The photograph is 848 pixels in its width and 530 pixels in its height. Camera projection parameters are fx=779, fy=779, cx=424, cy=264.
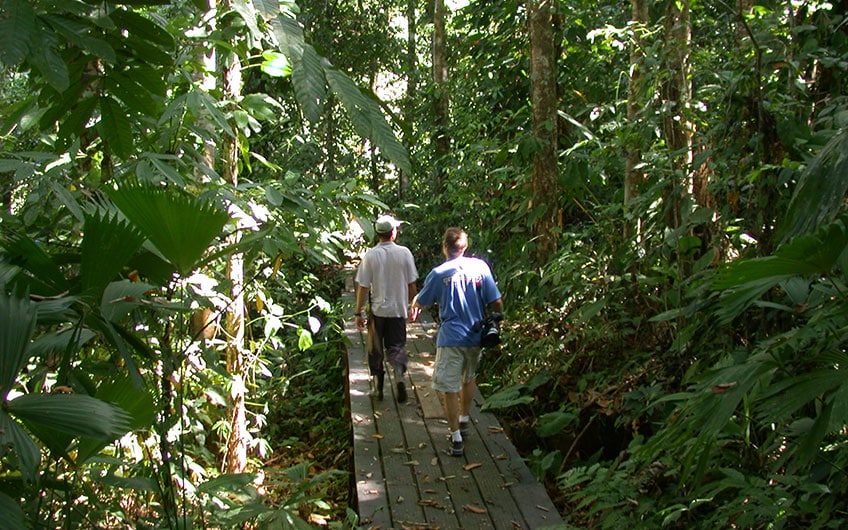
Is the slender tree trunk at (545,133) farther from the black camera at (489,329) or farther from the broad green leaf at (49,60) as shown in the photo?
the broad green leaf at (49,60)

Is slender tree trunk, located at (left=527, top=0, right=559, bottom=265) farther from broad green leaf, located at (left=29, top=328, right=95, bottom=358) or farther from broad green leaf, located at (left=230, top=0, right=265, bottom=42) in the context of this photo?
broad green leaf, located at (left=230, top=0, right=265, bottom=42)

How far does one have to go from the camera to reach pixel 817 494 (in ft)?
11.4

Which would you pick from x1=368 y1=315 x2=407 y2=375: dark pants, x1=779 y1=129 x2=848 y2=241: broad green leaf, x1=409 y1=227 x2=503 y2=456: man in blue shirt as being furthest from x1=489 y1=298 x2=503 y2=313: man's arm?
x1=779 y1=129 x2=848 y2=241: broad green leaf

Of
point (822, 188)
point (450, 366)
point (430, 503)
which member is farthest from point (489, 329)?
point (822, 188)

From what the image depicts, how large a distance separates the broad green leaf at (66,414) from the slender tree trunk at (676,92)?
4502 mm

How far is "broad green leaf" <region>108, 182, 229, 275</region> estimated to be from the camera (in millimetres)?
2121

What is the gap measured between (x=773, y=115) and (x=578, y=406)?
110 inches

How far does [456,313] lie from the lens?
19.0ft

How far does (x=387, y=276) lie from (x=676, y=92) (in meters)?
2.78

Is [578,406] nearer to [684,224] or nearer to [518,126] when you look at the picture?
[684,224]

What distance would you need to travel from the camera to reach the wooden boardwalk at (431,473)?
4.89m

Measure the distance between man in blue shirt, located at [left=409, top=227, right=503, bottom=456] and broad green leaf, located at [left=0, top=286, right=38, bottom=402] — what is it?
4321 millimetres

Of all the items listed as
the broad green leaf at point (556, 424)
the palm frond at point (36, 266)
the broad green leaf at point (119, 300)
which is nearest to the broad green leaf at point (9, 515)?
the broad green leaf at point (119, 300)

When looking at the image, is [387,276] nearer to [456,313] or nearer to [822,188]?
[456,313]
